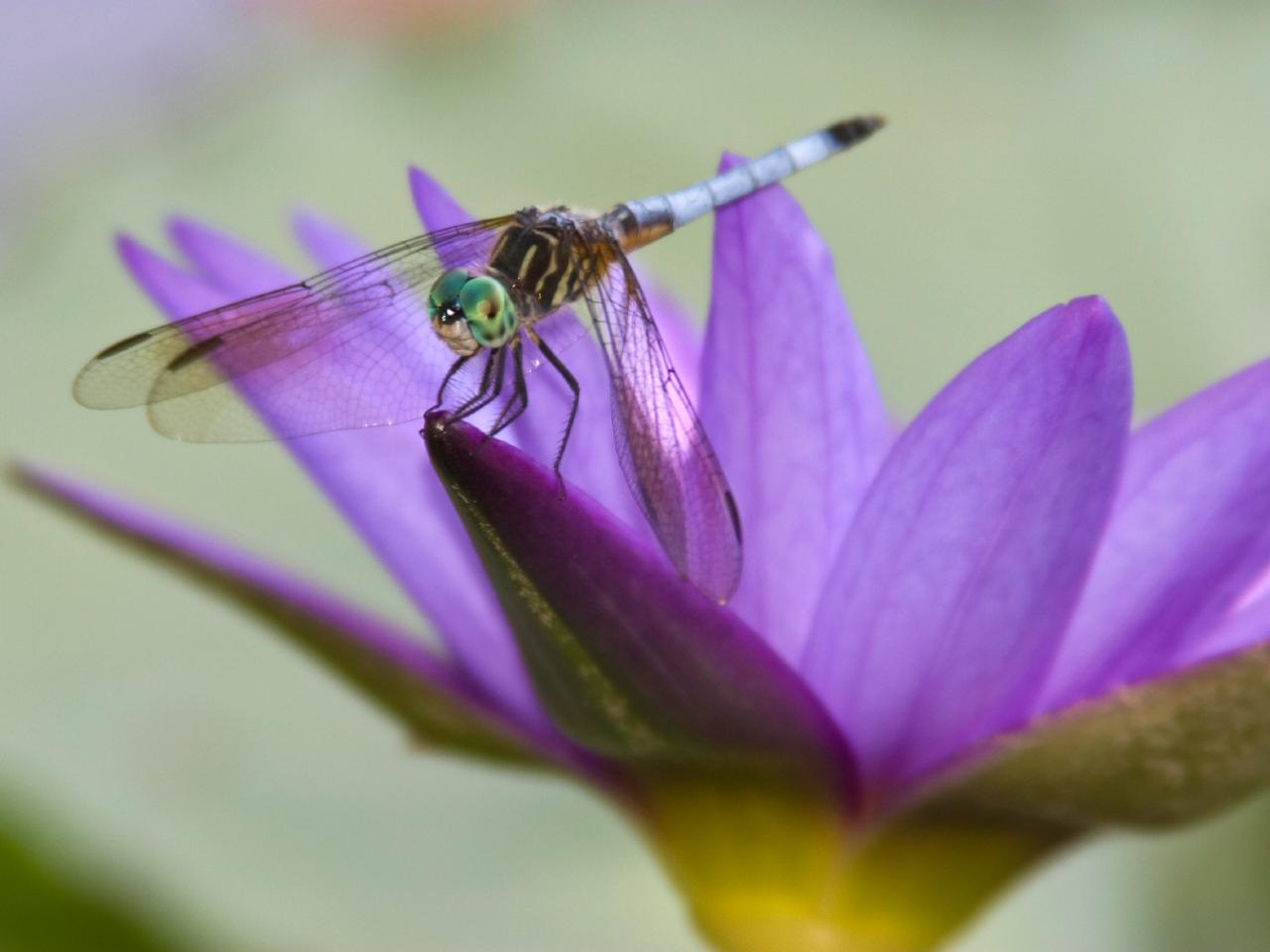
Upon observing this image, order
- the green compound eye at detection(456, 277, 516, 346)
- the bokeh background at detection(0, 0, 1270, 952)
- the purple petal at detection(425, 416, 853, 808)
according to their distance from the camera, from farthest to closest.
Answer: the bokeh background at detection(0, 0, 1270, 952)
the green compound eye at detection(456, 277, 516, 346)
the purple petal at detection(425, 416, 853, 808)

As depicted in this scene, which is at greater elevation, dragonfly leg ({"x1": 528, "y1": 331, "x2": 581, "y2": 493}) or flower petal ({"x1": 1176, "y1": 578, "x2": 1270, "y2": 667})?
dragonfly leg ({"x1": 528, "y1": 331, "x2": 581, "y2": 493})

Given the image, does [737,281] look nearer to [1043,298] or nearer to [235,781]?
[235,781]

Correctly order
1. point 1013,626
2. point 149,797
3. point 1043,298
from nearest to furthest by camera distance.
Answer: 1. point 1013,626
2. point 149,797
3. point 1043,298

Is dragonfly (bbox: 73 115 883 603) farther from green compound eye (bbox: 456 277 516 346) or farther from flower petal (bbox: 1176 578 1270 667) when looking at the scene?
flower petal (bbox: 1176 578 1270 667)

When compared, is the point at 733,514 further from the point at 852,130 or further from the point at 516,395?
the point at 852,130

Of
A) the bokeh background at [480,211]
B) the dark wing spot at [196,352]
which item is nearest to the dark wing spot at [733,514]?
the dark wing spot at [196,352]

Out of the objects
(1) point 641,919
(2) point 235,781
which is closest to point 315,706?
(2) point 235,781

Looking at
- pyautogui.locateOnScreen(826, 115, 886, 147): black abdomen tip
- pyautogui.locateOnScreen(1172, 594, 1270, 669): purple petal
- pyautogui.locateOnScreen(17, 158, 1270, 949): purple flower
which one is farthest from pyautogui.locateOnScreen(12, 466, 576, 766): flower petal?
pyautogui.locateOnScreen(826, 115, 886, 147): black abdomen tip
